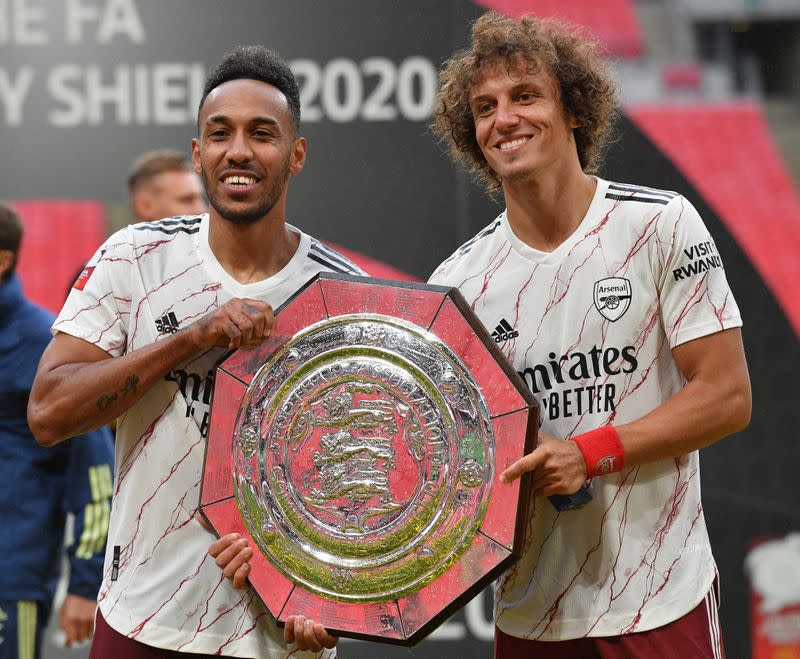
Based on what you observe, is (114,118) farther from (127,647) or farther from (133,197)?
(127,647)

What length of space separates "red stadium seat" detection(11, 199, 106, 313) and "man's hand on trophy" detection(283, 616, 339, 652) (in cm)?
220

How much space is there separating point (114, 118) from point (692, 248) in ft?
7.85

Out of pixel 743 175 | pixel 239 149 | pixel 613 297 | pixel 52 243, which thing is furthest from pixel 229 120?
pixel 743 175

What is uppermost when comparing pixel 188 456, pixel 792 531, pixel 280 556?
pixel 188 456

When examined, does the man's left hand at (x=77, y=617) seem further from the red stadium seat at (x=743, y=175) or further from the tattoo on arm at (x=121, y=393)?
the red stadium seat at (x=743, y=175)

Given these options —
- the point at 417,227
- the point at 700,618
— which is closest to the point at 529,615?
the point at 700,618

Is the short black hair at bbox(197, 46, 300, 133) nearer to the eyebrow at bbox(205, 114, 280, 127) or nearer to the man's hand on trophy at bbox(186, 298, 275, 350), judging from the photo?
the eyebrow at bbox(205, 114, 280, 127)

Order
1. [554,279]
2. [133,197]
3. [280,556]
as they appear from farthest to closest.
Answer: [133,197], [554,279], [280,556]

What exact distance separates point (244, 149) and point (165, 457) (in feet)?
1.74

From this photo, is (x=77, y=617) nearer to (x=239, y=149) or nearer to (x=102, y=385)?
(x=102, y=385)

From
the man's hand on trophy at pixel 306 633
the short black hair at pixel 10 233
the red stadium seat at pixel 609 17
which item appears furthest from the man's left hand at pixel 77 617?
the red stadium seat at pixel 609 17

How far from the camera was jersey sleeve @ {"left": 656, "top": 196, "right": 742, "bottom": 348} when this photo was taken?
171 centimetres

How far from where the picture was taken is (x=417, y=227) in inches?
139

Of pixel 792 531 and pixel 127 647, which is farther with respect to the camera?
pixel 792 531
